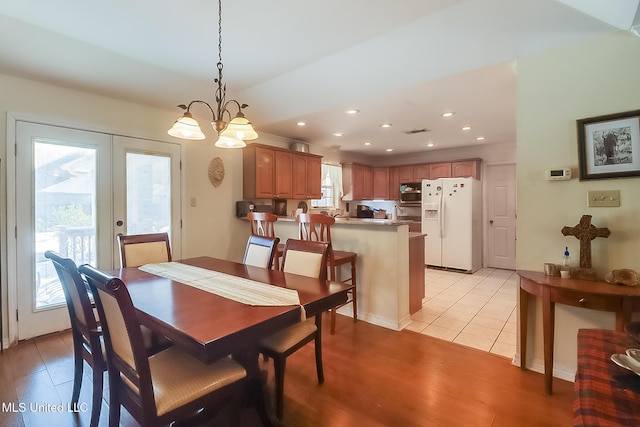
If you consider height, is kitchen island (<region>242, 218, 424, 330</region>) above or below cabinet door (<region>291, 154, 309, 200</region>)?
below

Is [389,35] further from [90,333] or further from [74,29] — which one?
[90,333]

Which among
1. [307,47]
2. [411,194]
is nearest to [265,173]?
[307,47]

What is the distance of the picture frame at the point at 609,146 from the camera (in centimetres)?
187

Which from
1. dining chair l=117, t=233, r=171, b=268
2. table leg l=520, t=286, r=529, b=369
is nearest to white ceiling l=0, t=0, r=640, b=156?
dining chair l=117, t=233, r=171, b=268

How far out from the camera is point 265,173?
4215 mm

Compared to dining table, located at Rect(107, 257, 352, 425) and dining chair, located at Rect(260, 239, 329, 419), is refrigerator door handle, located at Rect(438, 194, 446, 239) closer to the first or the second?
dining chair, located at Rect(260, 239, 329, 419)

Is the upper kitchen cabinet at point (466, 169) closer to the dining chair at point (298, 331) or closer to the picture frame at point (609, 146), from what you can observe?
the picture frame at point (609, 146)

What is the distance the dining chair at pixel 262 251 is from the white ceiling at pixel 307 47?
5.38 feet

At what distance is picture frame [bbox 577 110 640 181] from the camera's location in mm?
1872

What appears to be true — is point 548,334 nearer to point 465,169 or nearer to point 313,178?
point 313,178

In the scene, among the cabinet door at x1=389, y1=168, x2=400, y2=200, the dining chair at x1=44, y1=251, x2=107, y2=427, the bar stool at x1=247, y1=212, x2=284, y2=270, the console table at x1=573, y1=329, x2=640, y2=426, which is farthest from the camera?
the cabinet door at x1=389, y1=168, x2=400, y2=200

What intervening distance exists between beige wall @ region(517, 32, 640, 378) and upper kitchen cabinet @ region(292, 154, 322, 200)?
3068 millimetres

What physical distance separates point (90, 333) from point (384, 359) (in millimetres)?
1932

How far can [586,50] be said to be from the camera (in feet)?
6.55
